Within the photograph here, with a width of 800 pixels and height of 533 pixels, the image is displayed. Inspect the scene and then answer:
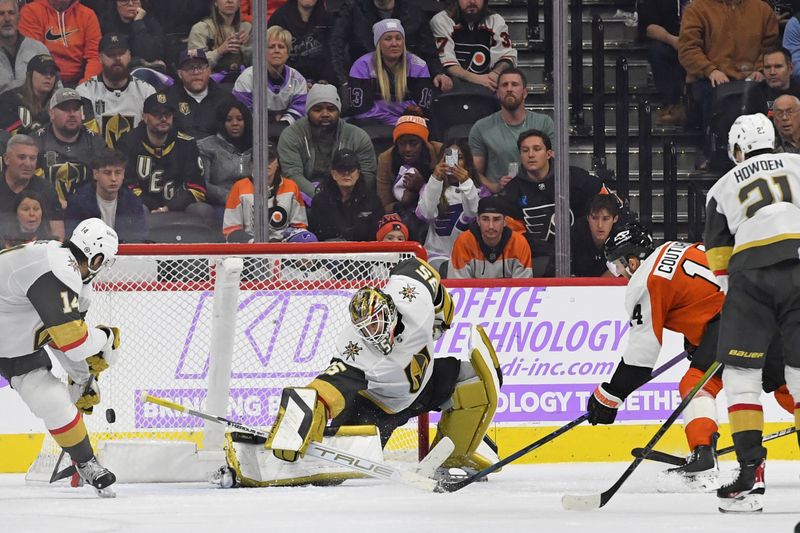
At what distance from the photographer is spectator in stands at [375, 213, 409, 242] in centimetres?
636

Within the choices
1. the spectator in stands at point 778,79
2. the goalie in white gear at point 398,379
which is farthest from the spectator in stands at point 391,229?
the spectator in stands at point 778,79

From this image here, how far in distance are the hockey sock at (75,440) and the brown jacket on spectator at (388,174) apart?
249 cm

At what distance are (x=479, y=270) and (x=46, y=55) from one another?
2.59m

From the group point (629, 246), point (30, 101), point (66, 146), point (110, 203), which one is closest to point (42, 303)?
point (629, 246)

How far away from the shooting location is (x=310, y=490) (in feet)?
13.9

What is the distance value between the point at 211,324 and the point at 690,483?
1.90 metres

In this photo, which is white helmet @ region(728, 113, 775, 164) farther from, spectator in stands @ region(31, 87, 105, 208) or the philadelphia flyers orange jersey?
spectator in stands @ region(31, 87, 105, 208)

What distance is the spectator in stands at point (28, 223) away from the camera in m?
6.30

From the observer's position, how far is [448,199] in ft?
21.1

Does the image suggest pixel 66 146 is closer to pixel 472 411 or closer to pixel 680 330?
pixel 472 411

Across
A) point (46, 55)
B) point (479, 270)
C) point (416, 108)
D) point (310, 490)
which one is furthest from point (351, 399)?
point (46, 55)

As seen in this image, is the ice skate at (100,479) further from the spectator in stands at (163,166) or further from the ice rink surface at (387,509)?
the spectator in stands at (163,166)

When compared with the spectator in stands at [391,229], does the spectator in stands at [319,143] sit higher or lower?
higher

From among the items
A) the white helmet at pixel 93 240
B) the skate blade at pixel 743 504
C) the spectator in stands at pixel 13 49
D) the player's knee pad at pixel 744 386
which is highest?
the spectator in stands at pixel 13 49
